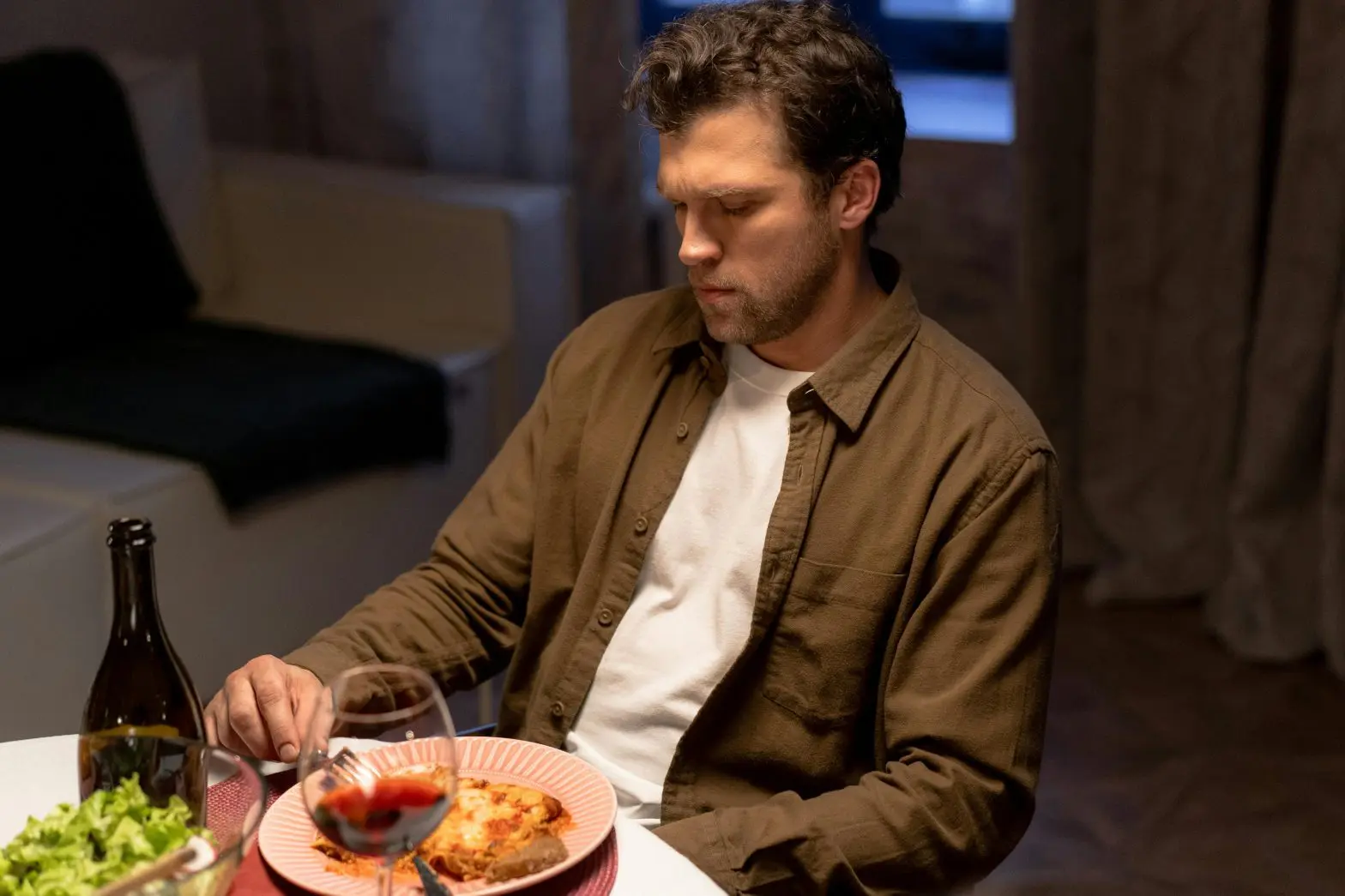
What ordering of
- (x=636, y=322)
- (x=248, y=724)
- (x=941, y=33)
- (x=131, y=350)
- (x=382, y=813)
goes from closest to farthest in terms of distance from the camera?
(x=382, y=813) < (x=248, y=724) < (x=636, y=322) < (x=131, y=350) < (x=941, y=33)

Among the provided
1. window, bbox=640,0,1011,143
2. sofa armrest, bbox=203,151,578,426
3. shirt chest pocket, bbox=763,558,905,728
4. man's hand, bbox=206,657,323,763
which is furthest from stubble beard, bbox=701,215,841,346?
window, bbox=640,0,1011,143

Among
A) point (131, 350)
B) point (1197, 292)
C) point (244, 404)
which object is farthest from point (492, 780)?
point (1197, 292)

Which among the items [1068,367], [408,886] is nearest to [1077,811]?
[1068,367]

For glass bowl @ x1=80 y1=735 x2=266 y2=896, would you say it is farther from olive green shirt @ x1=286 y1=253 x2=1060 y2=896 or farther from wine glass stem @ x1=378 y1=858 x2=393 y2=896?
olive green shirt @ x1=286 y1=253 x2=1060 y2=896

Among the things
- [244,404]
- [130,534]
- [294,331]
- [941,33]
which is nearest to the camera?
[130,534]

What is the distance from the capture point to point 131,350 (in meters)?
2.93

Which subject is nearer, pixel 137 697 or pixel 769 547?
pixel 137 697

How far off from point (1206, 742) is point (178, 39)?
8.20 ft

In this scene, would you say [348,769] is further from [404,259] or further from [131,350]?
[404,259]

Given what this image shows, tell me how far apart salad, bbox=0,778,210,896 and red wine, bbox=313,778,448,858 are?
12 cm

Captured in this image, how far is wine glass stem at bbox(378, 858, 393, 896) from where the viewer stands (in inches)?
40.4

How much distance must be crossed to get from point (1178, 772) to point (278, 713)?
5.86ft

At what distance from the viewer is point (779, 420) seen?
61.6 inches

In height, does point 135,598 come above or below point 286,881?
above
